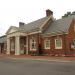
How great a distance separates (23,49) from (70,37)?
12.6m

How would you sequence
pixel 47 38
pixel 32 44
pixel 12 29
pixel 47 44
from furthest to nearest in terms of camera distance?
pixel 12 29, pixel 32 44, pixel 47 44, pixel 47 38

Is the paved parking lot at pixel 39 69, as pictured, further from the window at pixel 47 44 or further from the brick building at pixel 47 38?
the window at pixel 47 44

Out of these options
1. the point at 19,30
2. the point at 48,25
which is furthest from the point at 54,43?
the point at 19,30

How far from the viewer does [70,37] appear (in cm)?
3178

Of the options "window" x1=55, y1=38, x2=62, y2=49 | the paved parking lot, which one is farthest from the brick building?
the paved parking lot

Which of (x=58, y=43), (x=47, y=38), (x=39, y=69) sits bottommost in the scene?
(x=39, y=69)

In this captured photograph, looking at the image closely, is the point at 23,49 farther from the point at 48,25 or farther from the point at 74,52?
the point at 74,52

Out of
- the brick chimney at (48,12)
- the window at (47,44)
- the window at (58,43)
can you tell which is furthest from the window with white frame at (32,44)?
the brick chimney at (48,12)

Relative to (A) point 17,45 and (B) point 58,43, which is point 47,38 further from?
(A) point 17,45

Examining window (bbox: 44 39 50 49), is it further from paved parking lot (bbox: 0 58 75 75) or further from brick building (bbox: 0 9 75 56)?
paved parking lot (bbox: 0 58 75 75)

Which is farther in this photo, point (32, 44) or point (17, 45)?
point (17, 45)

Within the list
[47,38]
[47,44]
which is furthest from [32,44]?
[47,38]

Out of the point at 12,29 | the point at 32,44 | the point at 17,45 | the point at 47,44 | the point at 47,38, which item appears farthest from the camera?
the point at 12,29

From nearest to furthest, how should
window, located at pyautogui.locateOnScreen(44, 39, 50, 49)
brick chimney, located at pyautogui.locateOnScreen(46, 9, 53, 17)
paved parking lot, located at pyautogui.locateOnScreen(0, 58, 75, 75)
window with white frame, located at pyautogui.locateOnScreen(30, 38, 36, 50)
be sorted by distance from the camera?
paved parking lot, located at pyautogui.locateOnScreen(0, 58, 75, 75)
window, located at pyautogui.locateOnScreen(44, 39, 50, 49)
window with white frame, located at pyautogui.locateOnScreen(30, 38, 36, 50)
brick chimney, located at pyautogui.locateOnScreen(46, 9, 53, 17)
